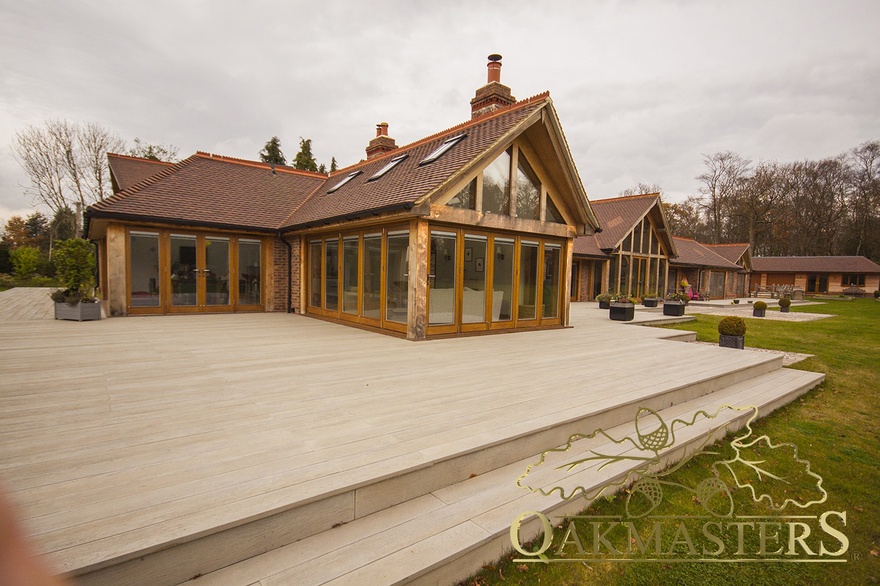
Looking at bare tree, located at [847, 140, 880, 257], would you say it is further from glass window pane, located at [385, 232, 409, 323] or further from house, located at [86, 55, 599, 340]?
glass window pane, located at [385, 232, 409, 323]

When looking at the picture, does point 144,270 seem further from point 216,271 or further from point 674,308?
point 674,308

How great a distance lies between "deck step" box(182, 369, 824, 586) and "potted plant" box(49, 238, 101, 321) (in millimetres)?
9595

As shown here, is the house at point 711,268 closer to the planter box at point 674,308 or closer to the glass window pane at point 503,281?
the planter box at point 674,308

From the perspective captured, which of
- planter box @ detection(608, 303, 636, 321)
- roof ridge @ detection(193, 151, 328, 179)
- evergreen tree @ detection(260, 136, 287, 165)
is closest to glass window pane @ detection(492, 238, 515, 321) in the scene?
planter box @ detection(608, 303, 636, 321)

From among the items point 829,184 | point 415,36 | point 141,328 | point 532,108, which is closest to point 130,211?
point 141,328

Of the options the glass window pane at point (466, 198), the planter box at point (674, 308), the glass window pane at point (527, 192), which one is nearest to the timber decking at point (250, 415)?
the glass window pane at point (466, 198)

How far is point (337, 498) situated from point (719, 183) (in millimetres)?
48379

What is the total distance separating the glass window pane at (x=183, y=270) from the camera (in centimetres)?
1077

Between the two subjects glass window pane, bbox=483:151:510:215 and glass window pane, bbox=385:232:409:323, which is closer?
glass window pane, bbox=385:232:409:323

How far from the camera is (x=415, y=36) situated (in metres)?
11.1

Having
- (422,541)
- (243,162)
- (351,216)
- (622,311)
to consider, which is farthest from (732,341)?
(243,162)

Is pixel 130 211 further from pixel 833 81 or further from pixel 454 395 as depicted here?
pixel 833 81

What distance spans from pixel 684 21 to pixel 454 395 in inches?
442

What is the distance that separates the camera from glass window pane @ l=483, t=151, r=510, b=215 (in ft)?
28.5
